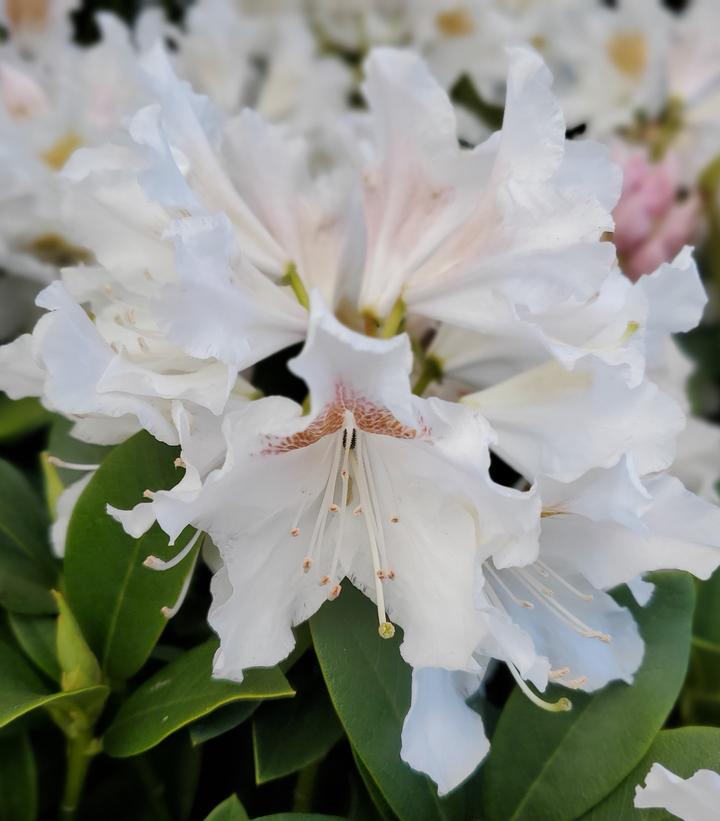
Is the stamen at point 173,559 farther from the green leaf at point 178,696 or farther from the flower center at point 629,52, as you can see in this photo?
the flower center at point 629,52

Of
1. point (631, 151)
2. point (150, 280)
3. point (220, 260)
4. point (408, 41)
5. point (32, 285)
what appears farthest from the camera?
point (408, 41)

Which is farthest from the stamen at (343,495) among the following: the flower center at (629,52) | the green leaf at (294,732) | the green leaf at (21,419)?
the flower center at (629,52)

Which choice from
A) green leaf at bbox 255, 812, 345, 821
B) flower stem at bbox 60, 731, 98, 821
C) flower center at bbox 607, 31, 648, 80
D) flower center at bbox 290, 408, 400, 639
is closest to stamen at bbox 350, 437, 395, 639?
flower center at bbox 290, 408, 400, 639

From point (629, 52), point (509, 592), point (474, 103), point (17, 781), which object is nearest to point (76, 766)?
point (17, 781)

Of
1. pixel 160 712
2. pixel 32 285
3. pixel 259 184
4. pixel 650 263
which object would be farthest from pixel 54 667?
pixel 650 263

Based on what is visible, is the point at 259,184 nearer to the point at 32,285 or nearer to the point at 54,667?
the point at 54,667

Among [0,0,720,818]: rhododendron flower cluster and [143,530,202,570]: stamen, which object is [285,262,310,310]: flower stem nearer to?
[0,0,720,818]: rhododendron flower cluster
